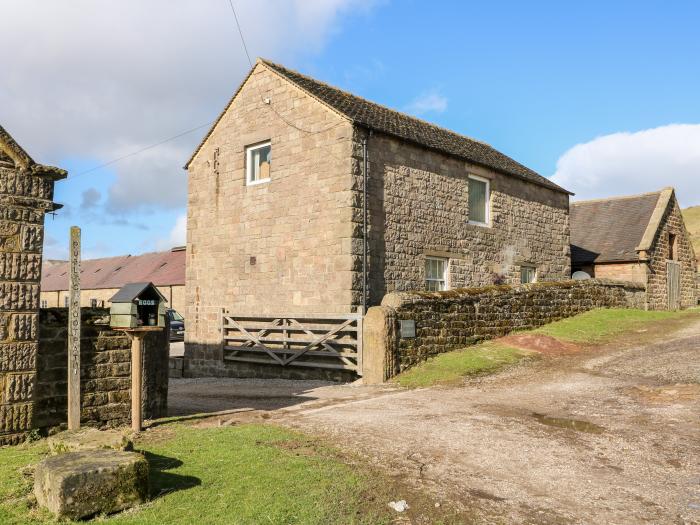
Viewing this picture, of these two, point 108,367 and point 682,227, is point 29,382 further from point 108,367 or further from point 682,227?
point 682,227

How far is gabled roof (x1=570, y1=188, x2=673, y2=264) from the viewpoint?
25333mm

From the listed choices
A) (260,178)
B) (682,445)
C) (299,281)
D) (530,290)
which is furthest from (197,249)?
(682,445)

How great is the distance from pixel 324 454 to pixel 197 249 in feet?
42.9

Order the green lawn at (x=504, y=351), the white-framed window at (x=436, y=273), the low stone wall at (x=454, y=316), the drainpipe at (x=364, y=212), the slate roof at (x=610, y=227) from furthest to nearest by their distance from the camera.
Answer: the slate roof at (x=610, y=227)
the white-framed window at (x=436, y=273)
the drainpipe at (x=364, y=212)
the low stone wall at (x=454, y=316)
the green lawn at (x=504, y=351)

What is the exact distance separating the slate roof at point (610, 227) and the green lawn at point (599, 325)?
17.0 ft

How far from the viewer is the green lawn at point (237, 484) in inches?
188

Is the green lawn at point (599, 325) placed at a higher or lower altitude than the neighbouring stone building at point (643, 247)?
lower

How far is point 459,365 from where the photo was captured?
13000 mm

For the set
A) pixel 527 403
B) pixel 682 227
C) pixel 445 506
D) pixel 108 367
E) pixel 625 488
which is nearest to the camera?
pixel 445 506

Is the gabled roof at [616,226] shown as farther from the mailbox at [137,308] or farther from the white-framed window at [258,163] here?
the mailbox at [137,308]

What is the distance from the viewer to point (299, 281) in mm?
15727

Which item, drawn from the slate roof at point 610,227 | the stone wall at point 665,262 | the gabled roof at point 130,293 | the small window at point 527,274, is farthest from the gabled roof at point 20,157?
the stone wall at point 665,262

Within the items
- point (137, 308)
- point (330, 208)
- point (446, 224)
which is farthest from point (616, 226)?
point (137, 308)

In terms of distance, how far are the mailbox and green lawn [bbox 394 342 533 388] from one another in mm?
5510
